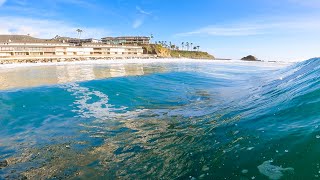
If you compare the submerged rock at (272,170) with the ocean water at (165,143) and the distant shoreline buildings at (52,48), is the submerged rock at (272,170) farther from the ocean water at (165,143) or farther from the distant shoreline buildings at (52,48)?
the distant shoreline buildings at (52,48)

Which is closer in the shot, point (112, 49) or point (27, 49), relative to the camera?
point (27, 49)

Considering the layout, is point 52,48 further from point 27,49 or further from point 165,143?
point 165,143

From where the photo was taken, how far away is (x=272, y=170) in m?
5.73

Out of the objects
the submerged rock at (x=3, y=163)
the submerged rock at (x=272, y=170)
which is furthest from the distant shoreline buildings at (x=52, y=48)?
the submerged rock at (x=272, y=170)

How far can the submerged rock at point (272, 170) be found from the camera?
553 cm

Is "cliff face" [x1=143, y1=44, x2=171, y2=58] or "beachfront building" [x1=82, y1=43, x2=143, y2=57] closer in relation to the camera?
"beachfront building" [x1=82, y1=43, x2=143, y2=57]

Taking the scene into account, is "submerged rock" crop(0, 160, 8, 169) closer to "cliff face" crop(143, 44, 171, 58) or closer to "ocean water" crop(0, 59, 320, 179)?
"ocean water" crop(0, 59, 320, 179)

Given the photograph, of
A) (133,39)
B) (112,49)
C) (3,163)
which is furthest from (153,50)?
(3,163)

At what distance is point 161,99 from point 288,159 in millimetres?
13174

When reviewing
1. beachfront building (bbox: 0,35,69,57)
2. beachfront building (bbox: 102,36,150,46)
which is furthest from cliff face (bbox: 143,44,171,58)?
beachfront building (bbox: 0,35,69,57)

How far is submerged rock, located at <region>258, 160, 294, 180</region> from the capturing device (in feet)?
18.2

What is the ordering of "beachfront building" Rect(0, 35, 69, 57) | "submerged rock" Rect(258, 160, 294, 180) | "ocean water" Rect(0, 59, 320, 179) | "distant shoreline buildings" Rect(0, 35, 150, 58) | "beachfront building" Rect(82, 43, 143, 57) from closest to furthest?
"submerged rock" Rect(258, 160, 294, 180), "ocean water" Rect(0, 59, 320, 179), "beachfront building" Rect(0, 35, 69, 57), "distant shoreline buildings" Rect(0, 35, 150, 58), "beachfront building" Rect(82, 43, 143, 57)

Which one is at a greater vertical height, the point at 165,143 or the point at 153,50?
the point at 153,50

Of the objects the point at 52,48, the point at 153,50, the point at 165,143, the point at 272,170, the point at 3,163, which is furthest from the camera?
the point at 153,50
